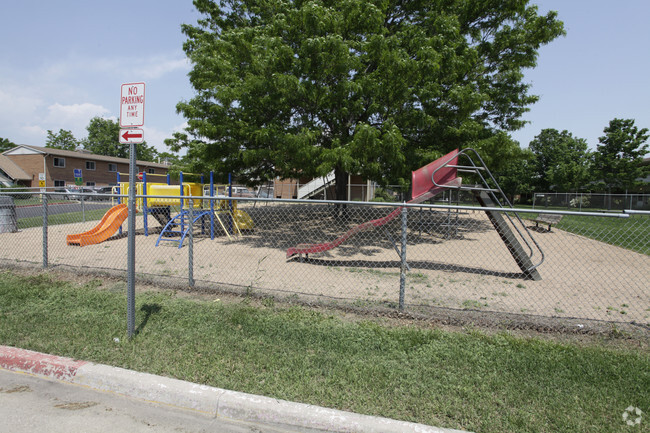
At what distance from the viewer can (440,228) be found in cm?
1496

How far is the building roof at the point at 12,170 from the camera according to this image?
41906 mm

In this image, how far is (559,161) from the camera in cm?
4416

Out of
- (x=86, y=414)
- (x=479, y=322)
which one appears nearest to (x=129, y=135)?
(x=86, y=414)

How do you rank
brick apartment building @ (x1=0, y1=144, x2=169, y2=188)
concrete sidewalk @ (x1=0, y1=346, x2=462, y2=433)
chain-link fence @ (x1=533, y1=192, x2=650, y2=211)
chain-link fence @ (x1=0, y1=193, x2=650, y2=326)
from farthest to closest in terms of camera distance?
1. brick apartment building @ (x1=0, y1=144, x2=169, y2=188)
2. chain-link fence @ (x1=533, y1=192, x2=650, y2=211)
3. chain-link fence @ (x1=0, y1=193, x2=650, y2=326)
4. concrete sidewalk @ (x1=0, y1=346, x2=462, y2=433)

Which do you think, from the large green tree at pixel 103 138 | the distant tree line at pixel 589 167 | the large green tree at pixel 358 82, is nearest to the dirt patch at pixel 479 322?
the large green tree at pixel 358 82

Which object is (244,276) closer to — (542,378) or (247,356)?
(247,356)

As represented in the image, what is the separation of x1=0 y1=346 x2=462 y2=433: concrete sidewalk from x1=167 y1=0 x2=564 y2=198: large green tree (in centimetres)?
565

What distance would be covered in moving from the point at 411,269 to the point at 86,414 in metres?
6.03

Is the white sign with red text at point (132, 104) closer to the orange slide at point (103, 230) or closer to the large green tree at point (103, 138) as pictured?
the orange slide at point (103, 230)

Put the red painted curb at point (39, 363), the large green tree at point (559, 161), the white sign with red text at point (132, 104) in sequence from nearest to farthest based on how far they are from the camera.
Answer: the red painted curb at point (39, 363)
the white sign with red text at point (132, 104)
the large green tree at point (559, 161)

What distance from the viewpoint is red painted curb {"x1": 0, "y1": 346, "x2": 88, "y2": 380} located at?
341 cm

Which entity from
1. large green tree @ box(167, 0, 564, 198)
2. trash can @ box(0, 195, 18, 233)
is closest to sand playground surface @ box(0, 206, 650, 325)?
trash can @ box(0, 195, 18, 233)

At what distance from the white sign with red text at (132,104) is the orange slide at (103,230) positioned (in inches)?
315

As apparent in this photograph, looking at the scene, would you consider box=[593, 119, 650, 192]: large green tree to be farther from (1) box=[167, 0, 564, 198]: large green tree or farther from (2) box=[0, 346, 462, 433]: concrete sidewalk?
(2) box=[0, 346, 462, 433]: concrete sidewalk
